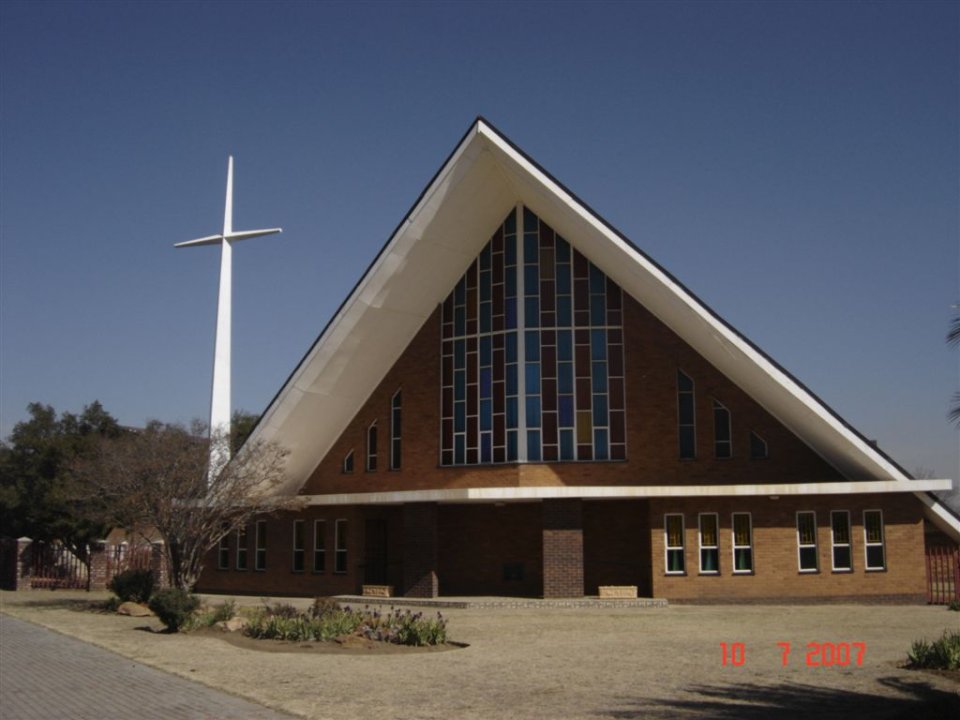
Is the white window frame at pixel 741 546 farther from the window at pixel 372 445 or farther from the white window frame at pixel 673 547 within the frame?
the window at pixel 372 445

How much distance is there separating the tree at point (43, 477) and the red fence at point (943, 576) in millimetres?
28729

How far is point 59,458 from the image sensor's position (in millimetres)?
41281

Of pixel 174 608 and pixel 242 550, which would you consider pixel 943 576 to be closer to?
pixel 174 608

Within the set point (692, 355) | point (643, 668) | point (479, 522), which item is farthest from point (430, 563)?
point (643, 668)

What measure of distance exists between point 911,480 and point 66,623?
66.0ft

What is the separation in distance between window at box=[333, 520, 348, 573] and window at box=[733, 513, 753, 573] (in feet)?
39.2

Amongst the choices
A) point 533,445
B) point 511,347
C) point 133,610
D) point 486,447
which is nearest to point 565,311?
point 511,347

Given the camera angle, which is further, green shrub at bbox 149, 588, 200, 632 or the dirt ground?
green shrub at bbox 149, 588, 200, 632

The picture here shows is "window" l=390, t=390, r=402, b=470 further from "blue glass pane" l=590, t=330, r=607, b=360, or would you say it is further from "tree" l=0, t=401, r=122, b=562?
"tree" l=0, t=401, r=122, b=562

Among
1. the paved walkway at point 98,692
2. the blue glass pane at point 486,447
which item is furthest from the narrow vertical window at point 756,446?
the paved walkway at point 98,692

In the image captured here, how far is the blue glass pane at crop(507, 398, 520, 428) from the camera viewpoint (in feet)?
102

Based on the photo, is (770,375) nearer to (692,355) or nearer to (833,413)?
(833,413)

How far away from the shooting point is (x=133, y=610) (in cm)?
2512

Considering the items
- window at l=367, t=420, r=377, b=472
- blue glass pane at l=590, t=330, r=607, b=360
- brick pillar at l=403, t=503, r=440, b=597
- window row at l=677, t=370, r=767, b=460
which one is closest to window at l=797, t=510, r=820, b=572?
window row at l=677, t=370, r=767, b=460
